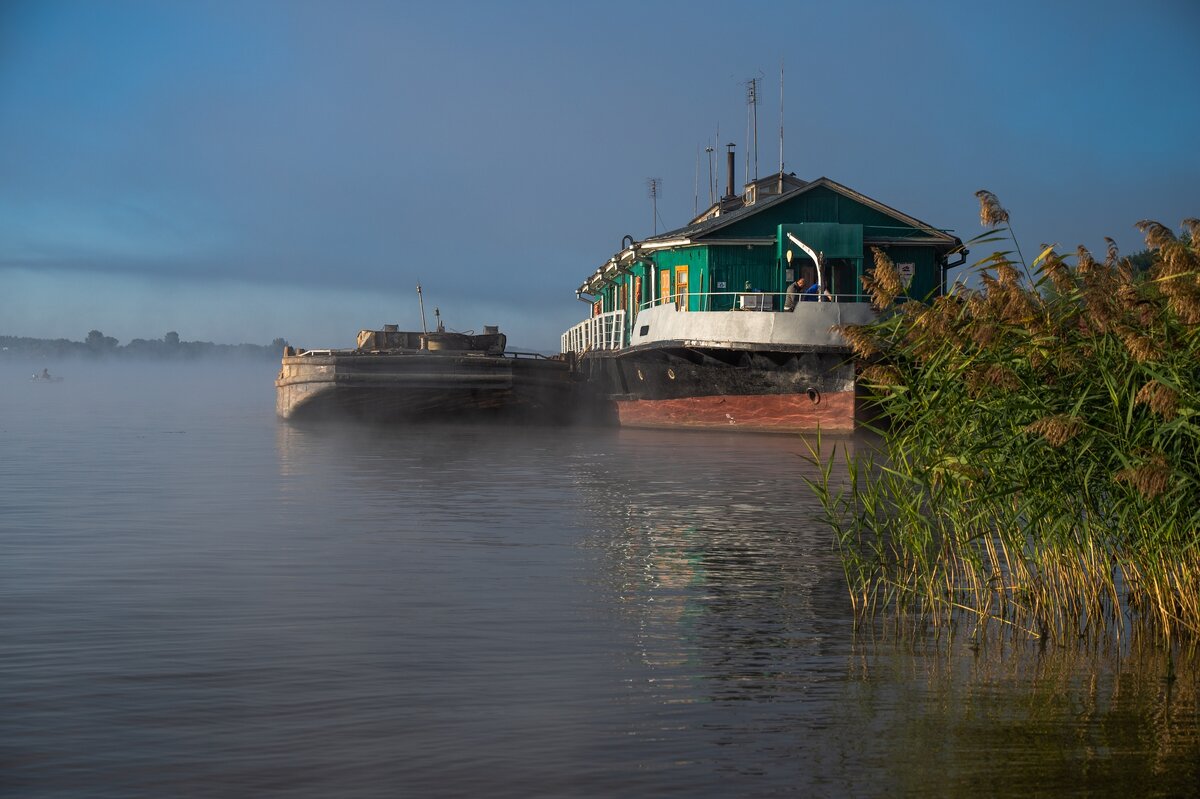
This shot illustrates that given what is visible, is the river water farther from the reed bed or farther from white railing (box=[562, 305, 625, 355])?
white railing (box=[562, 305, 625, 355])

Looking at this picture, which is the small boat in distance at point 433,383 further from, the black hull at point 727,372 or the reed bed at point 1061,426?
the reed bed at point 1061,426

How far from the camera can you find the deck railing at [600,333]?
37.0 meters

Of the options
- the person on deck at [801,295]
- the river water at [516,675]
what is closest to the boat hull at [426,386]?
the person on deck at [801,295]

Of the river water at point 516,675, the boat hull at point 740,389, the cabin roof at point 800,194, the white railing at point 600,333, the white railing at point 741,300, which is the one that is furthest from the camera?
the white railing at point 600,333

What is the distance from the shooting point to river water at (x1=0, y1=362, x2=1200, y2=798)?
5867 mm

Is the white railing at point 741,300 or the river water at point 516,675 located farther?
the white railing at point 741,300

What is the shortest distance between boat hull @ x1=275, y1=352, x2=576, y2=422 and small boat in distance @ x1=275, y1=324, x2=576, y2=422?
0.03 m

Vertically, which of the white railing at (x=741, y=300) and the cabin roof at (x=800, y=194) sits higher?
the cabin roof at (x=800, y=194)

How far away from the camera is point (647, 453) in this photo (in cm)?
2600

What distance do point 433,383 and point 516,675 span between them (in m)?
27.0

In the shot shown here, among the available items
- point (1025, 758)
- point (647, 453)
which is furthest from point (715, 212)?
point (1025, 758)

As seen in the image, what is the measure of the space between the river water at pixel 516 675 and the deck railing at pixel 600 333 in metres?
21.8

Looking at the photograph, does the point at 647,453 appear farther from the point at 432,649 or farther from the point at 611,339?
the point at 432,649

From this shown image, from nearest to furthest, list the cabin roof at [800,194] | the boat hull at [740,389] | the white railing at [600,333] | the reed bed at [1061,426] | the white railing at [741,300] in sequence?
the reed bed at [1061,426], the boat hull at [740,389], the white railing at [741,300], the cabin roof at [800,194], the white railing at [600,333]
